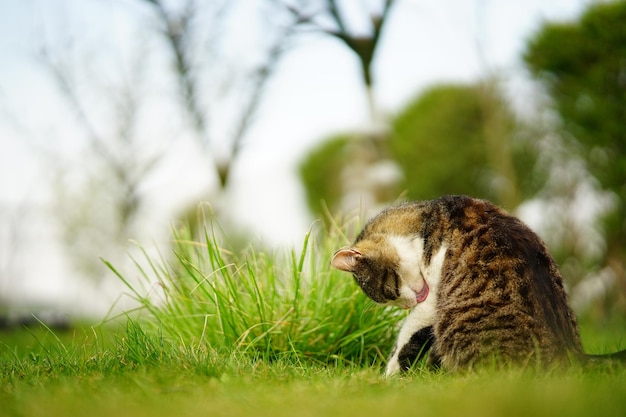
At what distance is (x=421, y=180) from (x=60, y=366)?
9862 millimetres

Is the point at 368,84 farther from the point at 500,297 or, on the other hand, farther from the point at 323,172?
the point at 323,172

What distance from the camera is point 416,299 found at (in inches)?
149

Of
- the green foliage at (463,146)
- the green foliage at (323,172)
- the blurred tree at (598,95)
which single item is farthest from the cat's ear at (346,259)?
the green foliage at (323,172)

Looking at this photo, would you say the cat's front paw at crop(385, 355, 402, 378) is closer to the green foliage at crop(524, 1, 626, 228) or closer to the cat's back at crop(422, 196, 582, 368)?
the cat's back at crop(422, 196, 582, 368)

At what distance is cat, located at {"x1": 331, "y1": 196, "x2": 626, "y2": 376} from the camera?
3.10 m

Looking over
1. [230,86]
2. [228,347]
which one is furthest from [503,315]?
[230,86]

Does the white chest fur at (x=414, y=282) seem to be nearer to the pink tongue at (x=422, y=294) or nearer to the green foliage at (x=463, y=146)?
the pink tongue at (x=422, y=294)

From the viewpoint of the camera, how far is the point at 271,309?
4.10 metres

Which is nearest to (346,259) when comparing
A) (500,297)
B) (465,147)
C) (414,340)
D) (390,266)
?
(390,266)

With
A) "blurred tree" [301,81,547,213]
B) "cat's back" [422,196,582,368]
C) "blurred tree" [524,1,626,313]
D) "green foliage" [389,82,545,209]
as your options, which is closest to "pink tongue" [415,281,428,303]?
"cat's back" [422,196,582,368]

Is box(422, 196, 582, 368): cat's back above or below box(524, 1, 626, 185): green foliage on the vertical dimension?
below

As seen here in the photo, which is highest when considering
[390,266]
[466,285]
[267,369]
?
[466,285]

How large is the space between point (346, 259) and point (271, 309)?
0.67m

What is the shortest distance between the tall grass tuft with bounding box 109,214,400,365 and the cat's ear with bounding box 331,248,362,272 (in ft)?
0.89
